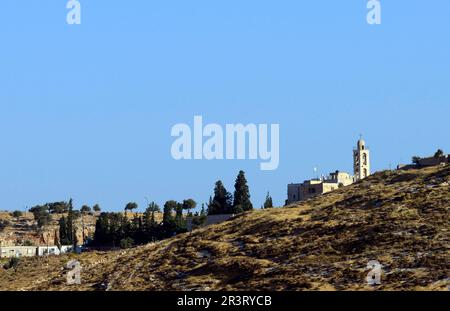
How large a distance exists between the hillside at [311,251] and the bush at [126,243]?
693 inches

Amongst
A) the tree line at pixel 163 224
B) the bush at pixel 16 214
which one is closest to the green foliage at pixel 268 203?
the tree line at pixel 163 224

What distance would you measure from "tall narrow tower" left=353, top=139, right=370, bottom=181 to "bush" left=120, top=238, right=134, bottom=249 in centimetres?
2470

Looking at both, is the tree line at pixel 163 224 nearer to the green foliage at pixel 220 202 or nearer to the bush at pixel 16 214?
the green foliage at pixel 220 202

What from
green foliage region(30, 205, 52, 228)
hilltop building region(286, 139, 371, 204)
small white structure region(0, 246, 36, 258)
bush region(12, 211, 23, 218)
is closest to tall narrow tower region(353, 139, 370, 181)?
hilltop building region(286, 139, 371, 204)

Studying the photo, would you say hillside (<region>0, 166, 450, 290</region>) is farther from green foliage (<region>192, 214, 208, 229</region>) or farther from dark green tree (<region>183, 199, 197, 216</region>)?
dark green tree (<region>183, 199, 197, 216</region>)

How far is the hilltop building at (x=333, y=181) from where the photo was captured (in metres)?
110

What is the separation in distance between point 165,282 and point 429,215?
697 inches

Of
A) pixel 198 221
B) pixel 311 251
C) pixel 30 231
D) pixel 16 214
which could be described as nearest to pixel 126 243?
pixel 198 221

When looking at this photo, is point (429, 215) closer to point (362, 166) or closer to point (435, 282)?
point (435, 282)

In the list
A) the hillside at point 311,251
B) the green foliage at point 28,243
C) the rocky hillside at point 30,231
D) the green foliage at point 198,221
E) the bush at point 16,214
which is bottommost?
the hillside at point 311,251

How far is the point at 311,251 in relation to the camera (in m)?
69.8

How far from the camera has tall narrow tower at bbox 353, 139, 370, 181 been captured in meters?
116

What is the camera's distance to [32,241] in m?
145
